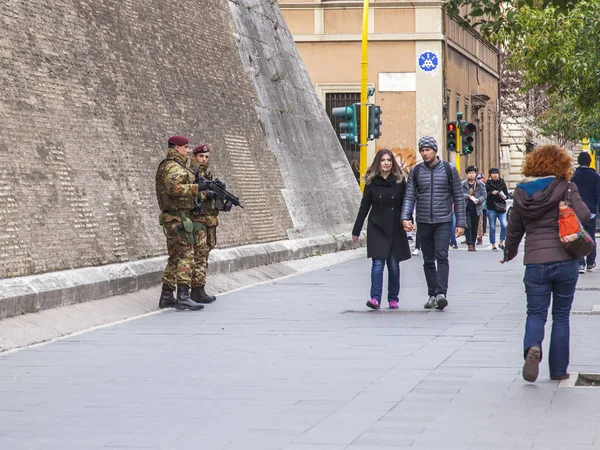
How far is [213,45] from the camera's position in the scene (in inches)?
813

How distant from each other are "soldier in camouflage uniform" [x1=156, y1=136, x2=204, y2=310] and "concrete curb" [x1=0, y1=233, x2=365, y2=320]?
488mm

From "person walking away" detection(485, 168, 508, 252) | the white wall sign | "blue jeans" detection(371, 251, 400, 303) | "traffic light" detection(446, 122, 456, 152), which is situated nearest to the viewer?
"blue jeans" detection(371, 251, 400, 303)

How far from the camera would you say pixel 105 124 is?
50.3 feet

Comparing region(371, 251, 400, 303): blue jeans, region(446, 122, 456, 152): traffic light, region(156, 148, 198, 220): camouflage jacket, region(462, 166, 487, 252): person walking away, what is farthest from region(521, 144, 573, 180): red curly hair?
region(446, 122, 456, 152): traffic light

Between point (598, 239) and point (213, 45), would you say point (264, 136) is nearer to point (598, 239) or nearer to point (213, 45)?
point (213, 45)

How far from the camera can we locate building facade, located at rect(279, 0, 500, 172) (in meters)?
38.9

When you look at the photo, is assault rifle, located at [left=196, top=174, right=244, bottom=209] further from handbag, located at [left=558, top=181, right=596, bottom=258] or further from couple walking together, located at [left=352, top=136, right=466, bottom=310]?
handbag, located at [left=558, top=181, right=596, bottom=258]

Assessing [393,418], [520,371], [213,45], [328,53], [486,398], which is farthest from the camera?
[328,53]

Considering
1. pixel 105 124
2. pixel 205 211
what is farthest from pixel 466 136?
pixel 205 211

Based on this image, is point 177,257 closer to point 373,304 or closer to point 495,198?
point 373,304

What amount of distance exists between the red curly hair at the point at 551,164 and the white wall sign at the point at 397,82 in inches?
1193

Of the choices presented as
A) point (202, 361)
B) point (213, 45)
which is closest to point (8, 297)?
point (202, 361)

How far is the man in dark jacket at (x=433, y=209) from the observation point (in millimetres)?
13812

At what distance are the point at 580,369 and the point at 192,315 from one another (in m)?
5.15
